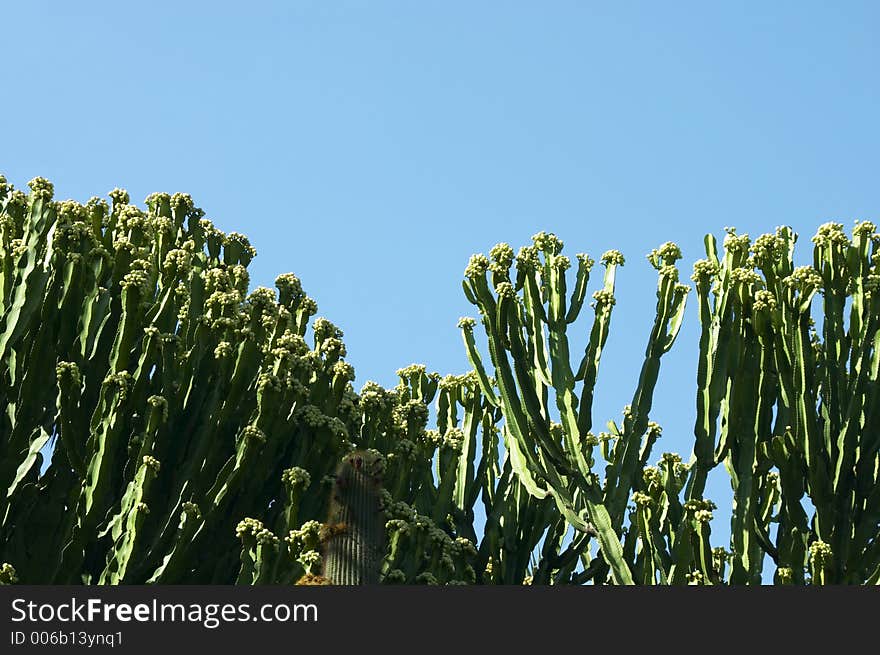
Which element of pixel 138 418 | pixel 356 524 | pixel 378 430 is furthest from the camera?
pixel 378 430

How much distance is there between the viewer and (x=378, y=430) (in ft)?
28.9

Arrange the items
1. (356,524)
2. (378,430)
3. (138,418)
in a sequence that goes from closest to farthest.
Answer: (356,524)
(138,418)
(378,430)

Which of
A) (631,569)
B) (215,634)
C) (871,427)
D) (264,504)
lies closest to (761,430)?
(871,427)

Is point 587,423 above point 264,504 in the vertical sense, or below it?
above

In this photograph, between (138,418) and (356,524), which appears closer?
(356,524)

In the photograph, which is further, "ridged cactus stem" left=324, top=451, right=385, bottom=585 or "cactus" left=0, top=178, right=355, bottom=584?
"cactus" left=0, top=178, right=355, bottom=584

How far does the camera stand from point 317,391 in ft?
26.8

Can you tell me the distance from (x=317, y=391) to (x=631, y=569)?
2318mm

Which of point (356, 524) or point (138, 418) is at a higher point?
point (138, 418)

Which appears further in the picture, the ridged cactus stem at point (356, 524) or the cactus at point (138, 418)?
the cactus at point (138, 418)

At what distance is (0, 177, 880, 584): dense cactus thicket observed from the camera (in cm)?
735

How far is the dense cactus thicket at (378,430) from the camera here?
24.1 ft

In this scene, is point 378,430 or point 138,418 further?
point 378,430

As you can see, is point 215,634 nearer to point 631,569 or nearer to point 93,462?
point 93,462
